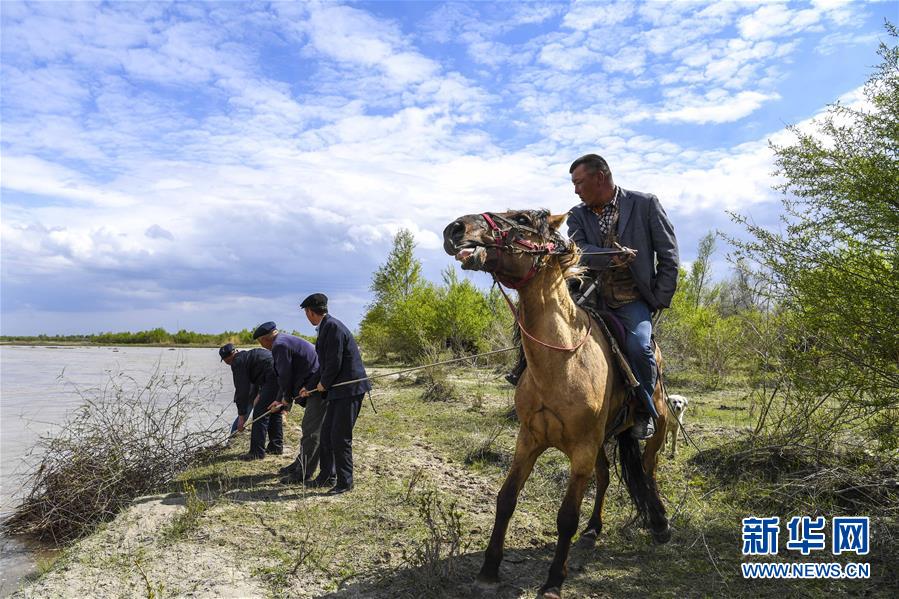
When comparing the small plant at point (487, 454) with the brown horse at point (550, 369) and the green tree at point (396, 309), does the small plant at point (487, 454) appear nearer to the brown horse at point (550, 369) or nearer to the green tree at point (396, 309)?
the brown horse at point (550, 369)

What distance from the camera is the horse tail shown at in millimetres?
4598

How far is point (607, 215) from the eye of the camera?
4641mm

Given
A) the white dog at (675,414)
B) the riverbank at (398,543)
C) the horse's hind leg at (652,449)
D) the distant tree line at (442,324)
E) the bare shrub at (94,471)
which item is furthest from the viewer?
the distant tree line at (442,324)

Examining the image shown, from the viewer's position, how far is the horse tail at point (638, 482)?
4.60m

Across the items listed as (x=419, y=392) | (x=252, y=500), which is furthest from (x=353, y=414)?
(x=419, y=392)

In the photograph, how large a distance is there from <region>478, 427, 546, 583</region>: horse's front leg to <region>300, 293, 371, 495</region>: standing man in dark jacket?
288 centimetres

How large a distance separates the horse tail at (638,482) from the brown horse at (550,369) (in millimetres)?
888

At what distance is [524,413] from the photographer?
12.4 feet

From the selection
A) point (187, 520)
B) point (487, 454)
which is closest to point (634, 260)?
point (487, 454)

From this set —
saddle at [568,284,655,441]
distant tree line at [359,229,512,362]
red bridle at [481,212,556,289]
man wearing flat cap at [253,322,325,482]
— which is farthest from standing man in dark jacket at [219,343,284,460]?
distant tree line at [359,229,512,362]

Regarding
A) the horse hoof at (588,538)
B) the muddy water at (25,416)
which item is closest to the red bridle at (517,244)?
the horse hoof at (588,538)

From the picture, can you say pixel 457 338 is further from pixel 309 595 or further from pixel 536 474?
pixel 309 595

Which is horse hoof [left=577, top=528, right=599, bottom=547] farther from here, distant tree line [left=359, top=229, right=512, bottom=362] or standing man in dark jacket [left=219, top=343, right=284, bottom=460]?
distant tree line [left=359, top=229, right=512, bottom=362]

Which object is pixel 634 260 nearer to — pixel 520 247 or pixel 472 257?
pixel 520 247
